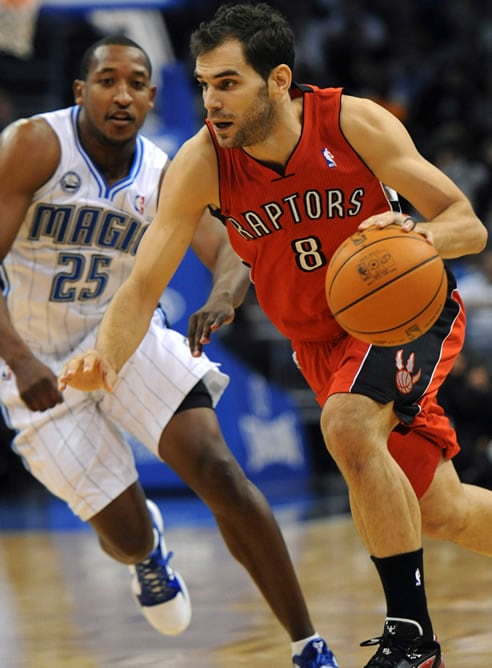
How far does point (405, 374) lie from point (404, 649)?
84 centimetres

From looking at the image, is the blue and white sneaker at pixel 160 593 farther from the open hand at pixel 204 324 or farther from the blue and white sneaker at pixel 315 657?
the open hand at pixel 204 324

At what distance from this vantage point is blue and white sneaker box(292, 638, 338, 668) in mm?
4094

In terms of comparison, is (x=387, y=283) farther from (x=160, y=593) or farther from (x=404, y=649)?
(x=160, y=593)

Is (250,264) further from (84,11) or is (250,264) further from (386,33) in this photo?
(386,33)

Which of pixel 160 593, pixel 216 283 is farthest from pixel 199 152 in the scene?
pixel 160 593

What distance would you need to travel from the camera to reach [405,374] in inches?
148

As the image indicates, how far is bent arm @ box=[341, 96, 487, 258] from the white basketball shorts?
1350mm

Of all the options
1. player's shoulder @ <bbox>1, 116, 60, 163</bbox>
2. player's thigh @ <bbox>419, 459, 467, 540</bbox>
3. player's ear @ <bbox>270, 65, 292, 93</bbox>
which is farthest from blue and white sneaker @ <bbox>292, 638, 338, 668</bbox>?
player's shoulder @ <bbox>1, 116, 60, 163</bbox>

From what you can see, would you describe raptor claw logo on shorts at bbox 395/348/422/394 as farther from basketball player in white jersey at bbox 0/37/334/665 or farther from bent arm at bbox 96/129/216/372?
basketball player in white jersey at bbox 0/37/334/665

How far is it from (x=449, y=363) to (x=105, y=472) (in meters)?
1.61

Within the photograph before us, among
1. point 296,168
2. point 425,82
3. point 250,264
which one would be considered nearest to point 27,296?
point 250,264

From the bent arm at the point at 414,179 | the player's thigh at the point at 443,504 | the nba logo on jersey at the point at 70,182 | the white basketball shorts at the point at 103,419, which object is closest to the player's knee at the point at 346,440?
the player's thigh at the point at 443,504

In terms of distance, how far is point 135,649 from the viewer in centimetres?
482

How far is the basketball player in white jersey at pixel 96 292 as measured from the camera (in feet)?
15.5
